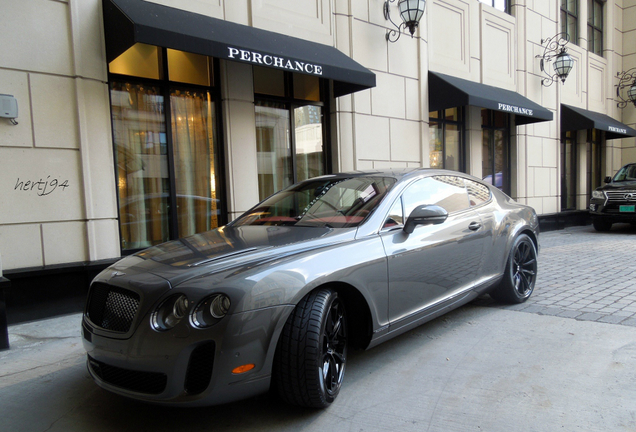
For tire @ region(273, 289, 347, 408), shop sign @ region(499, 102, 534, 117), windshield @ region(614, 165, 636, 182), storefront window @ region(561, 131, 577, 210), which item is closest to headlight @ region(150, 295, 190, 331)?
tire @ region(273, 289, 347, 408)

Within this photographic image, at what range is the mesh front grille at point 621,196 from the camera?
10875mm

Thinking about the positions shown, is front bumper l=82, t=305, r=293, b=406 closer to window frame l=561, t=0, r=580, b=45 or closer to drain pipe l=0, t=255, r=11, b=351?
drain pipe l=0, t=255, r=11, b=351

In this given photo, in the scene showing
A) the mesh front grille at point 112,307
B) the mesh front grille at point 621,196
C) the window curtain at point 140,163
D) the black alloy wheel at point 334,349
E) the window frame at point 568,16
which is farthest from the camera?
the window frame at point 568,16

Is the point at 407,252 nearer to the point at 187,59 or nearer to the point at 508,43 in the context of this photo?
the point at 187,59

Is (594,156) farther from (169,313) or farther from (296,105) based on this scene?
(169,313)

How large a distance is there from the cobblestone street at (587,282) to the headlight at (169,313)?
12.0 ft

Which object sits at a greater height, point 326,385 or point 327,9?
point 327,9

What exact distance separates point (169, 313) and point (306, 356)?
762 millimetres

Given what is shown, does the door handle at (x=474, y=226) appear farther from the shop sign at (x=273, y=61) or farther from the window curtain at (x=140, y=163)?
the window curtain at (x=140, y=163)

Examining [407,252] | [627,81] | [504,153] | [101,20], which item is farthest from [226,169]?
[627,81]

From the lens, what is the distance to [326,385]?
2645mm

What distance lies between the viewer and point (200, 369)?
223 centimetres

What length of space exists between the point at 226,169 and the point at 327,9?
350 cm

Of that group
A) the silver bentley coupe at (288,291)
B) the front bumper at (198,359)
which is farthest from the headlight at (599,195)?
the front bumper at (198,359)
